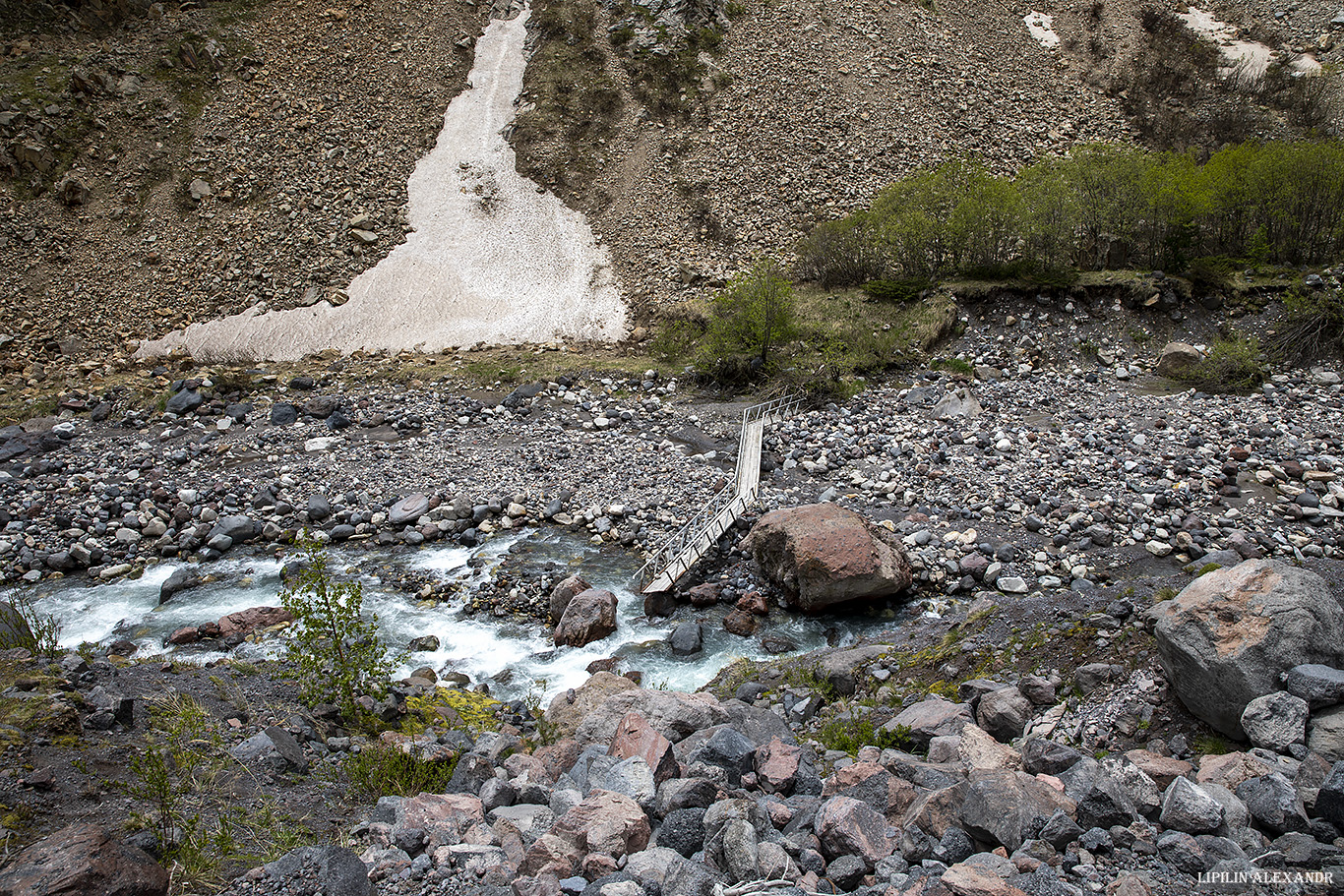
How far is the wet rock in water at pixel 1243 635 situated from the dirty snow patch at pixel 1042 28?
157 feet

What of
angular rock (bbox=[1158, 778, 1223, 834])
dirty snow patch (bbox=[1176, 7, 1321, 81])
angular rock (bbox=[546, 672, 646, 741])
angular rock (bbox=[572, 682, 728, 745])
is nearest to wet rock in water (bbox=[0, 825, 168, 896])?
Result: angular rock (bbox=[572, 682, 728, 745])

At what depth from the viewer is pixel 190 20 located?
122 feet

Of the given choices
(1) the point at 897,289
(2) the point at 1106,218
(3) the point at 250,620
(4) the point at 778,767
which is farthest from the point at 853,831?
(2) the point at 1106,218

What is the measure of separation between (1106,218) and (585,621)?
22815 mm

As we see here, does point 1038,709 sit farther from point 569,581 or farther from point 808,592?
point 569,581

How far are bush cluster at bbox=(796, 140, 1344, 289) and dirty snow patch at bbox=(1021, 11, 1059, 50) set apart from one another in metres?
21.5

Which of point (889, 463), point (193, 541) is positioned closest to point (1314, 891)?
point (889, 463)

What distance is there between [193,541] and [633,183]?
1062 inches

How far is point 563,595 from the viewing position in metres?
12.7

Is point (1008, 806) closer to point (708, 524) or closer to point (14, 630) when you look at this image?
point (708, 524)

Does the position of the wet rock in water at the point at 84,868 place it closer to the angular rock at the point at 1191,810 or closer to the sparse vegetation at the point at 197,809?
the sparse vegetation at the point at 197,809

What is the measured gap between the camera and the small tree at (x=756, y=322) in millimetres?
22812

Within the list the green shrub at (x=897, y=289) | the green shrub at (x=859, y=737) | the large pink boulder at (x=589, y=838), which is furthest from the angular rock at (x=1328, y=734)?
the green shrub at (x=897, y=289)

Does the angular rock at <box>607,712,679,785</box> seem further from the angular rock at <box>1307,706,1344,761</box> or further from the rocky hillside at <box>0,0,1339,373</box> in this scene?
the rocky hillside at <box>0,0,1339,373</box>
